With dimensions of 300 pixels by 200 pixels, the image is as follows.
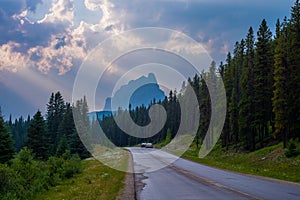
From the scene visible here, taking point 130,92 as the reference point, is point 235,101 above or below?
above

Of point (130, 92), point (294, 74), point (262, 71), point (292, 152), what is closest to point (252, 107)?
point (262, 71)

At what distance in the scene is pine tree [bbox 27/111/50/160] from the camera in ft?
178

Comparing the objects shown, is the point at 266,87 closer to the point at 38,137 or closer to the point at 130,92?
the point at 130,92

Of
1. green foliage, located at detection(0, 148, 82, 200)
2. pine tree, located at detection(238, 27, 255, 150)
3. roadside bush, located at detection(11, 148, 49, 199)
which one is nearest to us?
green foliage, located at detection(0, 148, 82, 200)

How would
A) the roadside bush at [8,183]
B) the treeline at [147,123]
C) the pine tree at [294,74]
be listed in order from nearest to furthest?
the roadside bush at [8,183]
the pine tree at [294,74]
the treeline at [147,123]

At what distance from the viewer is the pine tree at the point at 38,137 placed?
178 feet

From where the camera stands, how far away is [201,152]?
63.2 m

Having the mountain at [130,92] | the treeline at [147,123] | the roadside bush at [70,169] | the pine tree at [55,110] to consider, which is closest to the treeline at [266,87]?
the mountain at [130,92]

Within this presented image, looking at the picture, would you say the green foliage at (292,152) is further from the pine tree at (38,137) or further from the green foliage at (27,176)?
the pine tree at (38,137)

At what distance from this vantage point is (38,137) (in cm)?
5472

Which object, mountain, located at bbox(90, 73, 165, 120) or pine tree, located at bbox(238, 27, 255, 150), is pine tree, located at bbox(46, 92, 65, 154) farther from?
mountain, located at bbox(90, 73, 165, 120)

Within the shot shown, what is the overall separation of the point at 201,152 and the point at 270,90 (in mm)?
20237

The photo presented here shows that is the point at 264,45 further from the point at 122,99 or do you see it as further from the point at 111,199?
the point at 111,199

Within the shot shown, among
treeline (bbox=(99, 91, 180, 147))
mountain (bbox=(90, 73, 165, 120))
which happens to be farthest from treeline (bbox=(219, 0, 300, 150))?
treeline (bbox=(99, 91, 180, 147))
